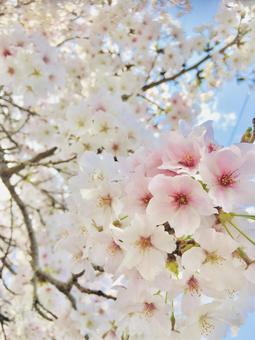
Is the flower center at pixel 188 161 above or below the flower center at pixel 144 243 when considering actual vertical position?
above

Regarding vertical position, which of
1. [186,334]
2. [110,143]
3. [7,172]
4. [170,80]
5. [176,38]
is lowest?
[186,334]

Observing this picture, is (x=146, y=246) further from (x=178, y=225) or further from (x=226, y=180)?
(x=226, y=180)

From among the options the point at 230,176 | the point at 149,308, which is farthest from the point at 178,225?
the point at 149,308

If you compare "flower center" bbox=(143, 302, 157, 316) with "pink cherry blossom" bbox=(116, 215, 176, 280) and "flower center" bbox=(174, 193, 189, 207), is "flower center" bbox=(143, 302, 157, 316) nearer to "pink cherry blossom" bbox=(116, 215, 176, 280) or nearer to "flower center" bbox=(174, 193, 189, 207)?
"pink cherry blossom" bbox=(116, 215, 176, 280)

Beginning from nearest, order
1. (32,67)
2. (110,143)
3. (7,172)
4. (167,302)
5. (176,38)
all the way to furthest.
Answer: (167,302) → (110,143) → (32,67) → (7,172) → (176,38)

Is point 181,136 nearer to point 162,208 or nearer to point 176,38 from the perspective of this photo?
point 162,208

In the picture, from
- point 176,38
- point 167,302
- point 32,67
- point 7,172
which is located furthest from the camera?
point 176,38

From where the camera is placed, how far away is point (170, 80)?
4.09 metres

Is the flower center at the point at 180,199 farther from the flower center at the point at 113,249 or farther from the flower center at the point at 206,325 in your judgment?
the flower center at the point at 206,325

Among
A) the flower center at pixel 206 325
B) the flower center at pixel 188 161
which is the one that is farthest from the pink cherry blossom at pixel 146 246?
the flower center at pixel 206 325

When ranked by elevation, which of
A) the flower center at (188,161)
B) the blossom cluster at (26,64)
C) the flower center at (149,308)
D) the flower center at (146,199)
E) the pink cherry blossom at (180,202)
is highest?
the blossom cluster at (26,64)

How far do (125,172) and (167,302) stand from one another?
0.39 m

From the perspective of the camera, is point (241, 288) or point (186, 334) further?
point (186, 334)

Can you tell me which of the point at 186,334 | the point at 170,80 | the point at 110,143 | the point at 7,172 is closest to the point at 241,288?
the point at 186,334
